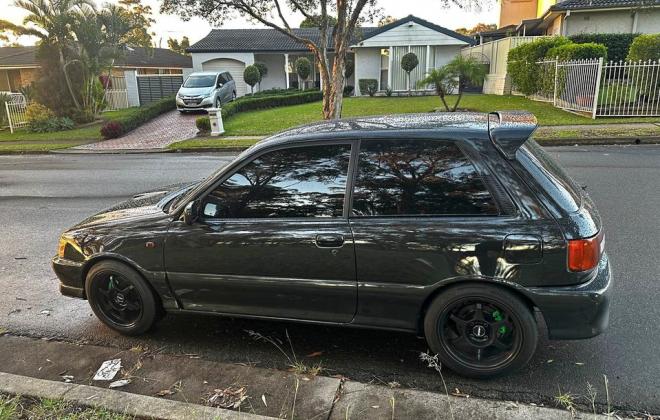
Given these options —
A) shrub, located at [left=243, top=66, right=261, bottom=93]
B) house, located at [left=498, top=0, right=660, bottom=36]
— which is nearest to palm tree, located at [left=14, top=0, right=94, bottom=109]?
shrub, located at [left=243, top=66, right=261, bottom=93]

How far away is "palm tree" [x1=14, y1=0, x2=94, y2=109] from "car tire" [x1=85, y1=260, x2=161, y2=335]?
67.6 ft

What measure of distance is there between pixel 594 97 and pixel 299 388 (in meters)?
15.8

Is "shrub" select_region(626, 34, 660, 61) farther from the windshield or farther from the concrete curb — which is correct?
the windshield

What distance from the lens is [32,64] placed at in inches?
1235

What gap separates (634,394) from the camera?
2830 mm

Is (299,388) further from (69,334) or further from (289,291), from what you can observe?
(69,334)

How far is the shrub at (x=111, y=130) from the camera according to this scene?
18291 mm

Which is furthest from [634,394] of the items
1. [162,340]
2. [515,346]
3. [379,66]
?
[379,66]

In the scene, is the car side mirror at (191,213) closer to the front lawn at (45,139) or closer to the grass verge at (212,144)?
the grass verge at (212,144)

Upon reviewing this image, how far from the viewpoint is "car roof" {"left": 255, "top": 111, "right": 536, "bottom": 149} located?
3.03 metres

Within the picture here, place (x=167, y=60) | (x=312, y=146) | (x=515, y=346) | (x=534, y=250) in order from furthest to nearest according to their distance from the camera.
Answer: (x=167, y=60) → (x=312, y=146) → (x=515, y=346) → (x=534, y=250)

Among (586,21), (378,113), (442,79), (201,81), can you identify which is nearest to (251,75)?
(201,81)

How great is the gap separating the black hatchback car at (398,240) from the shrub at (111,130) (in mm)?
16518

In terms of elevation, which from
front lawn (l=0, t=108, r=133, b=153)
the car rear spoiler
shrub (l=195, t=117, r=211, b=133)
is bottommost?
front lawn (l=0, t=108, r=133, b=153)
